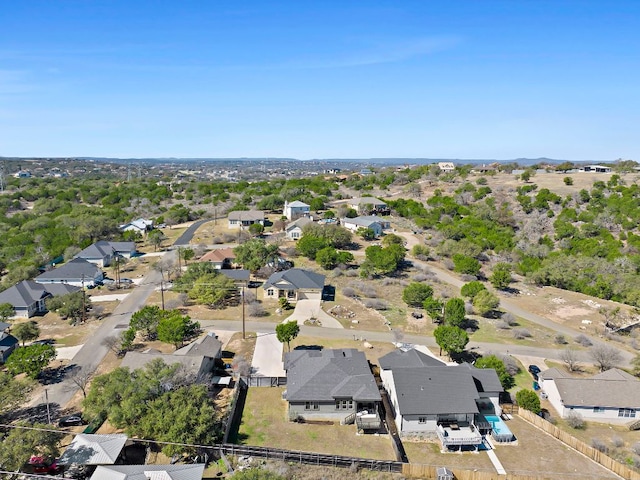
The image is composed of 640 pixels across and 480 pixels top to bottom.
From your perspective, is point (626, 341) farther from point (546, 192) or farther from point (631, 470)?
point (546, 192)

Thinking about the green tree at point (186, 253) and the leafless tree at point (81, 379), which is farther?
the green tree at point (186, 253)

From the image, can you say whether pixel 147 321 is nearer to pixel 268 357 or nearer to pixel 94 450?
pixel 268 357

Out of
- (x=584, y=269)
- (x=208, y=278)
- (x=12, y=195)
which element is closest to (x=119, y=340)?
(x=208, y=278)

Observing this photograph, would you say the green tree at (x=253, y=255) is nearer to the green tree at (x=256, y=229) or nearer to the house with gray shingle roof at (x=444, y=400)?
the green tree at (x=256, y=229)

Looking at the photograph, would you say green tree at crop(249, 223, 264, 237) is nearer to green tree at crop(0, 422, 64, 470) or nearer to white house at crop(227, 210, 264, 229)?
white house at crop(227, 210, 264, 229)

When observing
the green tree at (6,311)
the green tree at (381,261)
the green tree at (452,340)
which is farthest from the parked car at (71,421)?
the green tree at (381,261)

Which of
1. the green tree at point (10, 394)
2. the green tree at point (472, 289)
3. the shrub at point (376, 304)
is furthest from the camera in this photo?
the green tree at point (472, 289)
